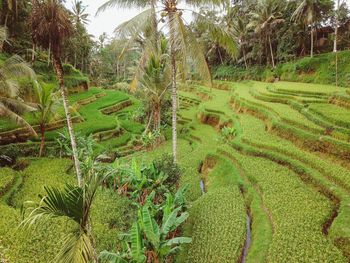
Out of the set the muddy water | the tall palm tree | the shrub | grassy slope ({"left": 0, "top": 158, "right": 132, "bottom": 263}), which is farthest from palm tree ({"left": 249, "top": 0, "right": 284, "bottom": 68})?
grassy slope ({"left": 0, "top": 158, "right": 132, "bottom": 263})

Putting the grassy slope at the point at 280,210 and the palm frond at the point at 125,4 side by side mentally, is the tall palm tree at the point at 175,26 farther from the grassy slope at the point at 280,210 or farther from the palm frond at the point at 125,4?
the grassy slope at the point at 280,210

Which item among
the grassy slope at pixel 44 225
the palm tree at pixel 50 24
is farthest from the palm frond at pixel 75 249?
the palm tree at pixel 50 24

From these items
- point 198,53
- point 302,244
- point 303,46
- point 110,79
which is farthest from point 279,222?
point 110,79

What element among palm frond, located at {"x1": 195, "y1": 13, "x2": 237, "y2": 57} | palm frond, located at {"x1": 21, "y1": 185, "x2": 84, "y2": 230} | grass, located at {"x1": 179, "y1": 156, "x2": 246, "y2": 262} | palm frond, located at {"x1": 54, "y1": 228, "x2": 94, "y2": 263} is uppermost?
palm frond, located at {"x1": 195, "y1": 13, "x2": 237, "y2": 57}

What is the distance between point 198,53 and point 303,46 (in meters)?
24.4

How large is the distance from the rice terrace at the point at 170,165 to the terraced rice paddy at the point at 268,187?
0.05 m

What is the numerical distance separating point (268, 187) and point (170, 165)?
12.6ft

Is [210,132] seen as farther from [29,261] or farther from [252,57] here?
[252,57]

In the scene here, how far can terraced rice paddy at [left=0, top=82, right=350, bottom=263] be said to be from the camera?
7.38m

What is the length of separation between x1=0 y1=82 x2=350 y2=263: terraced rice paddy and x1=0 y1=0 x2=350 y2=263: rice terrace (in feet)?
0.16

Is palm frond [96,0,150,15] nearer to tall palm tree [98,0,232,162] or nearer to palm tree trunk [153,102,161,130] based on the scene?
tall palm tree [98,0,232,162]

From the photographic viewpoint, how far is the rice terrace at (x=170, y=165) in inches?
275

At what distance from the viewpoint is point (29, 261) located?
23.3ft

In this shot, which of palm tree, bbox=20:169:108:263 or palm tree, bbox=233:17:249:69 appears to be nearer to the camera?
palm tree, bbox=20:169:108:263
